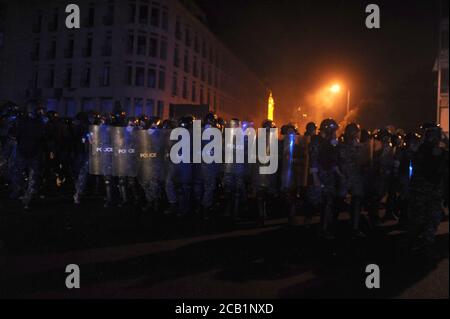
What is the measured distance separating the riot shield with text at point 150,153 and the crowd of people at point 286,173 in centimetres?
3

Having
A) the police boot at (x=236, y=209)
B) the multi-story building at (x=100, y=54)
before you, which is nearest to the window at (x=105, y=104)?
the multi-story building at (x=100, y=54)

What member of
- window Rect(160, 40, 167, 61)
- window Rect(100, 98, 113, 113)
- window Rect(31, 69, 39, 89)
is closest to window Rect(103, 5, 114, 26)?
window Rect(100, 98, 113, 113)

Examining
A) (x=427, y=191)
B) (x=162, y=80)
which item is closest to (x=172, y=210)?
(x=427, y=191)

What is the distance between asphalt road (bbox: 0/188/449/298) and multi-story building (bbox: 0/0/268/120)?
1798cm

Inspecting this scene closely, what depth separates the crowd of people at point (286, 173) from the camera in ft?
20.0

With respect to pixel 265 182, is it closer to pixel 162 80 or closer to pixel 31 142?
pixel 31 142

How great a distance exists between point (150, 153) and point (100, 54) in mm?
23479

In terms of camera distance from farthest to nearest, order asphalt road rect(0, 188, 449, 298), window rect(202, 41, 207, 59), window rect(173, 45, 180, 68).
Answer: window rect(202, 41, 207, 59) → window rect(173, 45, 180, 68) → asphalt road rect(0, 188, 449, 298)

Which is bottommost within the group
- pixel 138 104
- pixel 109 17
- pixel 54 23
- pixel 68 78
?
pixel 138 104

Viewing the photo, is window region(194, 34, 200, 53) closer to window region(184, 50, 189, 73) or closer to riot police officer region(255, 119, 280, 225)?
window region(184, 50, 189, 73)

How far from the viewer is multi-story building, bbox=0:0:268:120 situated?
24.8 meters

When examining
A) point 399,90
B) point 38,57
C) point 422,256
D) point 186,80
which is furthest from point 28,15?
point 399,90

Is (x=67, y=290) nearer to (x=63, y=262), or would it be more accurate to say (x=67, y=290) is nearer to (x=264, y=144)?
(x=63, y=262)

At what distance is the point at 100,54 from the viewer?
2923 cm
